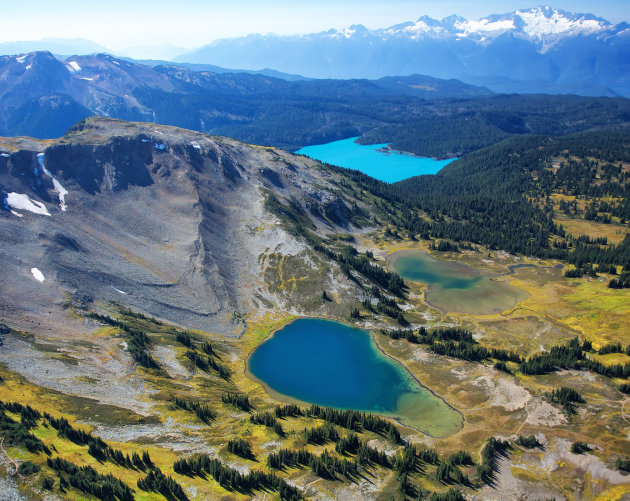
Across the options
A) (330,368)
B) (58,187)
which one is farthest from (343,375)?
(58,187)

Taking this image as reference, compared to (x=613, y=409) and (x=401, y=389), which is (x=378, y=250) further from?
(x=613, y=409)

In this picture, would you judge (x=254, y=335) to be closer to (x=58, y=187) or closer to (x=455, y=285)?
(x=455, y=285)

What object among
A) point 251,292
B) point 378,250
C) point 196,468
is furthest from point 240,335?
point 378,250

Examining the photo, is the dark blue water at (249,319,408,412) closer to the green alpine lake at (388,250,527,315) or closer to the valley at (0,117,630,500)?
the valley at (0,117,630,500)

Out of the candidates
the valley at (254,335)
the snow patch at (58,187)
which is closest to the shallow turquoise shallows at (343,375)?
the valley at (254,335)

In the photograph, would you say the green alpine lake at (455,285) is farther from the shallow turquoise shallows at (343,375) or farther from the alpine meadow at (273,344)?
the shallow turquoise shallows at (343,375)

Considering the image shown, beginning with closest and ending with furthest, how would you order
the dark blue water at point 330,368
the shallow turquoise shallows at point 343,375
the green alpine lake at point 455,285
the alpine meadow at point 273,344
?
the alpine meadow at point 273,344, the shallow turquoise shallows at point 343,375, the dark blue water at point 330,368, the green alpine lake at point 455,285
